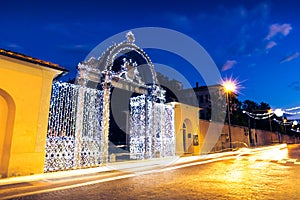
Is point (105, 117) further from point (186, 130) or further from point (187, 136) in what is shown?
point (187, 136)

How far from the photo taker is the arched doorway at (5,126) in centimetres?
752

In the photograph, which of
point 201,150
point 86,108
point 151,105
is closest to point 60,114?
point 86,108

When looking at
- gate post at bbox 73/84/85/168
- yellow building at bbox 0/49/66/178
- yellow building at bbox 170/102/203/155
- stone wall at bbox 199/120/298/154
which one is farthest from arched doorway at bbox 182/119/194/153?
yellow building at bbox 0/49/66/178

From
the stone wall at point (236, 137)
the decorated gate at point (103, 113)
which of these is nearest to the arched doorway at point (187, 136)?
the stone wall at point (236, 137)

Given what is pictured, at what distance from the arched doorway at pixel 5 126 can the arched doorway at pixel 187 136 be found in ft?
41.8

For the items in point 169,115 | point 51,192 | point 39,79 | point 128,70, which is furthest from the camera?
point 169,115

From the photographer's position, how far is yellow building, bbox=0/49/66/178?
300 inches

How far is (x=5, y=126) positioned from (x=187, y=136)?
44.1 feet

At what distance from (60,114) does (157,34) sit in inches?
303

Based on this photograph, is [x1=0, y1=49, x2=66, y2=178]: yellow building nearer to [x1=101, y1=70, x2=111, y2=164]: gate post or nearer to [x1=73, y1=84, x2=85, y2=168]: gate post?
[x1=73, y1=84, x2=85, y2=168]: gate post

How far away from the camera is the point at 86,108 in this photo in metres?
10.8

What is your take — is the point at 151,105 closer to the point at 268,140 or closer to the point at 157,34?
the point at 157,34

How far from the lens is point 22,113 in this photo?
8.02 m

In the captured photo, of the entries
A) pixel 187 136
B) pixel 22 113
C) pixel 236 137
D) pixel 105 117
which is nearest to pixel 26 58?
pixel 22 113
